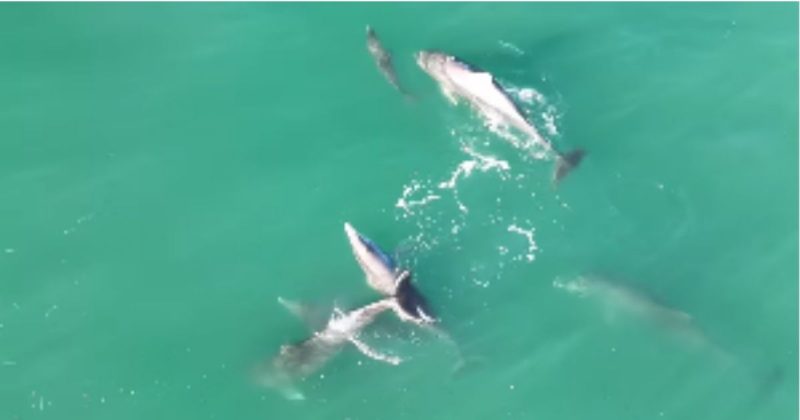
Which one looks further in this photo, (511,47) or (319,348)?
(511,47)

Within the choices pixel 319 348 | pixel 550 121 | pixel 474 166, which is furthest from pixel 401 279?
pixel 550 121

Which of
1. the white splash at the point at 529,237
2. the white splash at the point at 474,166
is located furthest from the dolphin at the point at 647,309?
the white splash at the point at 474,166

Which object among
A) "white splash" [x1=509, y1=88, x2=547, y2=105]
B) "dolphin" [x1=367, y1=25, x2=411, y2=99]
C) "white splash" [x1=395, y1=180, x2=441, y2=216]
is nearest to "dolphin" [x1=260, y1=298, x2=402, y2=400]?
"white splash" [x1=395, y1=180, x2=441, y2=216]

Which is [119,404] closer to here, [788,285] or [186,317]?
[186,317]

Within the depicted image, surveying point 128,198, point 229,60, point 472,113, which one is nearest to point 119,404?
point 128,198

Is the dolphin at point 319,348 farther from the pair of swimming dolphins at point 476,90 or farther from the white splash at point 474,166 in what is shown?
the pair of swimming dolphins at point 476,90

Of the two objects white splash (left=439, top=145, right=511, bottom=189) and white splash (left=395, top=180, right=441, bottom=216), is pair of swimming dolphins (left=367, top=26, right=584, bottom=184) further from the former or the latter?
white splash (left=395, top=180, right=441, bottom=216)

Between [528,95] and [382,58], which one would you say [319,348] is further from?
[528,95]
